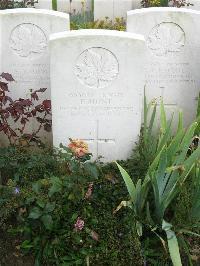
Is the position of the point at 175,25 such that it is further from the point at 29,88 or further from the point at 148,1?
the point at 148,1

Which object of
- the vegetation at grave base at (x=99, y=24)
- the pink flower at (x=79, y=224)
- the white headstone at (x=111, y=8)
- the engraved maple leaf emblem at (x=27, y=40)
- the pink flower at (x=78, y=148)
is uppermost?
the white headstone at (x=111, y=8)

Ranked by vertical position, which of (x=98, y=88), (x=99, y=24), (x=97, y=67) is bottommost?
(x=98, y=88)

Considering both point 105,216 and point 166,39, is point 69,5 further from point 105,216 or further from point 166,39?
point 105,216

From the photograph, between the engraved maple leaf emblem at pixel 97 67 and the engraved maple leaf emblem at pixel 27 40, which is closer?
the engraved maple leaf emblem at pixel 97 67

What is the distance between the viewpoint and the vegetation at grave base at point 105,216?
2.90 metres

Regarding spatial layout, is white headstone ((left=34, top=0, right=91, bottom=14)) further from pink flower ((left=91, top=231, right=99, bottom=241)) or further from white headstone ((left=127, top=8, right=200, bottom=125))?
pink flower ((left=91, top=231, right=99, bottom=241))

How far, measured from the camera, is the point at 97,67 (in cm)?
335

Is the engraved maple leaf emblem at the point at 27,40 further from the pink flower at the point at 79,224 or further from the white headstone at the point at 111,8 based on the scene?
the white headstone at the point at 111,8

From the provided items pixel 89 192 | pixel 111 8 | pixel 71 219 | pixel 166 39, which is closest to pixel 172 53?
pixel 166 39

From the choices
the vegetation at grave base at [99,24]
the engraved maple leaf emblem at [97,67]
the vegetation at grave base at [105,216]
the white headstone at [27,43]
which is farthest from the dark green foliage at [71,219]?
the vegetation at grave base at [99,24]

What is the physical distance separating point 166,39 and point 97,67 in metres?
0.84

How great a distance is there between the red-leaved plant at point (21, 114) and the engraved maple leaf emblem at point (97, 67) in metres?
0.53

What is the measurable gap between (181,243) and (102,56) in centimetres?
141

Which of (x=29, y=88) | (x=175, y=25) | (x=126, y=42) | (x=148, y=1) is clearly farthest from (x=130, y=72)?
(x=148, y=1)
